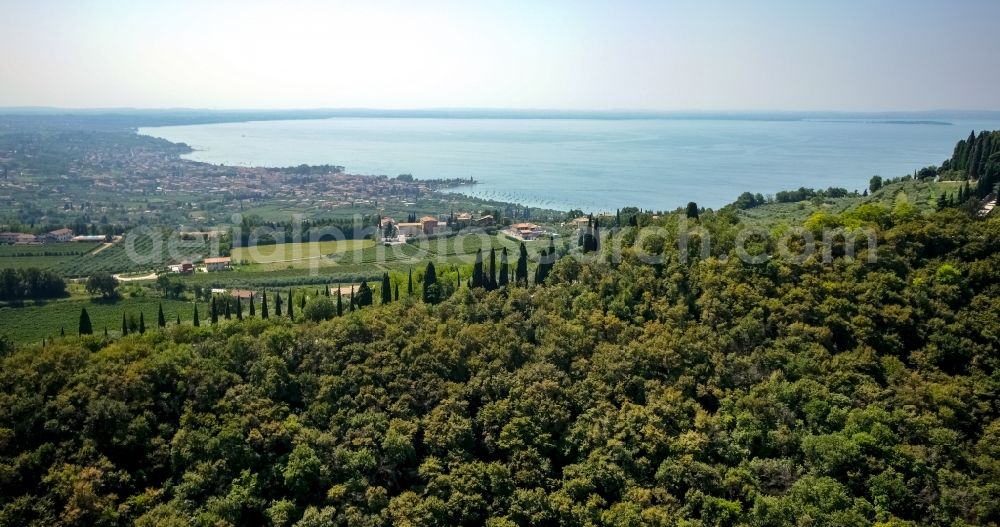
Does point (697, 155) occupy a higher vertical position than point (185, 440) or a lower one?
higher

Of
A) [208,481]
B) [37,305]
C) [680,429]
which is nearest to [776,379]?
[680,429]

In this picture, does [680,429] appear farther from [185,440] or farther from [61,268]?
[61,268]

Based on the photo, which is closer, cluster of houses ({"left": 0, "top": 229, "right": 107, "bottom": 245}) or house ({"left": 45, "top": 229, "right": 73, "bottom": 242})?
cluster of houses ({"left": 0, "top": 229, "right": 107, "bottom": 245})

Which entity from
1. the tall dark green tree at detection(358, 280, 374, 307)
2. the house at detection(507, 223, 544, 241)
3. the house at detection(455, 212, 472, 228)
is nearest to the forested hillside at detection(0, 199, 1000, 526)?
the tall dark green tree at detection(358, 280, 374, 307)

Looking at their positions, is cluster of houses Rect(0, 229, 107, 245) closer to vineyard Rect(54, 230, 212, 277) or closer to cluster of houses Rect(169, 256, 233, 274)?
vineyard Rect(54, 230, 212, 277)

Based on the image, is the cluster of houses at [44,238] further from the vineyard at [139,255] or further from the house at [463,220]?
the house at [463,220]

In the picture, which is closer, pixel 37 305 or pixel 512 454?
pixel 512 454

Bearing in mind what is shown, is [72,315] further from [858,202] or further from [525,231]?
[858,202]
